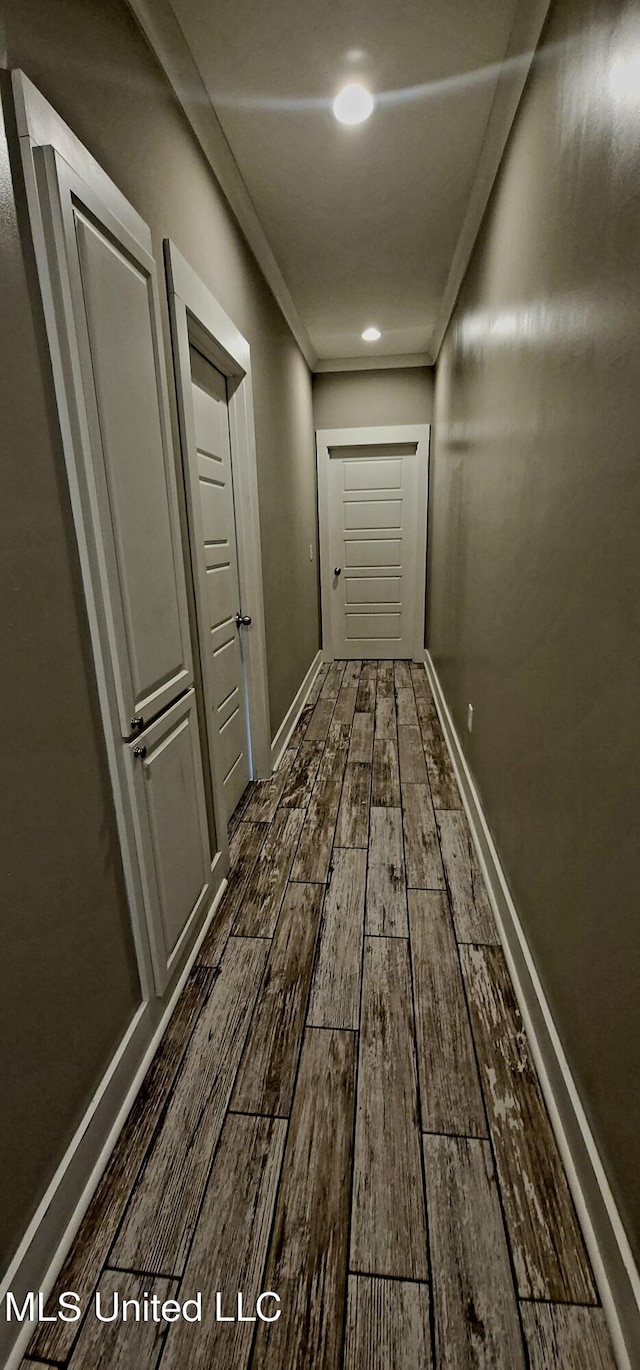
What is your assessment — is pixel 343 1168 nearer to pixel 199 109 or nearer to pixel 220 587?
pixel 220 587

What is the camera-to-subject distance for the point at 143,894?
1349 millimetres

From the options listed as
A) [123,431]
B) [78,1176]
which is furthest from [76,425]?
[78,1176]

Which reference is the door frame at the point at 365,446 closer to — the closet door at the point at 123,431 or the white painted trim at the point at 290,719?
the white painted trim at the point at 290,719

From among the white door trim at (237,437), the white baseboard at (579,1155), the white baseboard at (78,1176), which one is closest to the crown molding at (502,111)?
the white door trim at (237,437)

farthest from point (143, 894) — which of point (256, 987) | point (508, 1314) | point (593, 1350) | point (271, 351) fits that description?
point (271, 351)

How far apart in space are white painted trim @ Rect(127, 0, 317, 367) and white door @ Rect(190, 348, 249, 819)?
631 millimetres

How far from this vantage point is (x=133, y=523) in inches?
50.0

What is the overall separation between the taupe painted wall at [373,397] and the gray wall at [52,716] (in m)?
3.28

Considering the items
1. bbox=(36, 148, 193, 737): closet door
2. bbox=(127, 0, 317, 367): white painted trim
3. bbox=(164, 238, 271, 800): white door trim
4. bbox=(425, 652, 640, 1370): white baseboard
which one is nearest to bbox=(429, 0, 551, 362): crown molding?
bbox=(127, 0, 317, 367): white painted trim

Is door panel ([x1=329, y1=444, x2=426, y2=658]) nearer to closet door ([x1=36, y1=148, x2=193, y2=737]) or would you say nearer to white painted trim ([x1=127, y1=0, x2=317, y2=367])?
white painted trim ([x1=127, y1=0, x2=317, y2=367])

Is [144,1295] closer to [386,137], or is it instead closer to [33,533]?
[33,533]

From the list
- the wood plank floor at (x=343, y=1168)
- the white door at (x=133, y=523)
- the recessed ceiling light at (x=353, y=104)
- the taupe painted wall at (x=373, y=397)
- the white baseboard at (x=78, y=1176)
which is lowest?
the wood plank floor at (x=343, y=1168)

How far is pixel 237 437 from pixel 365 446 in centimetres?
260

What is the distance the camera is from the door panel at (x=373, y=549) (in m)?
4.80
